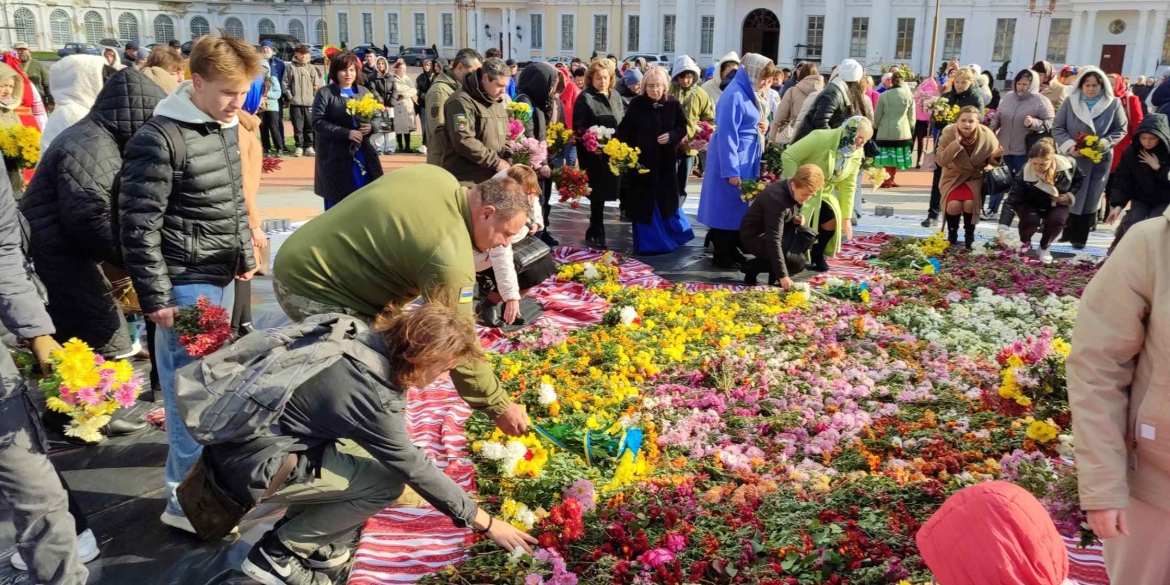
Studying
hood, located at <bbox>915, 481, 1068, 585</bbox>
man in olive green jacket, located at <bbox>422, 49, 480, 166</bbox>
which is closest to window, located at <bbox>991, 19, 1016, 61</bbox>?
man in olive green jacket, located at <bbox>422, 49, 480, 166</bbox>

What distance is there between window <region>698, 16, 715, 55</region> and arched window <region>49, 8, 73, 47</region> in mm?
44508

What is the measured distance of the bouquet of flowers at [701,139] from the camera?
8.82 m

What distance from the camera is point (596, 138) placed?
8195mm

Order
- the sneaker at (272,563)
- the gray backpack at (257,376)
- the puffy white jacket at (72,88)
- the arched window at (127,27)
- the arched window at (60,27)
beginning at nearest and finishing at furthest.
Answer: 1. the gray backpack at (257,376)
2. the sneaker at (272,563)
3. the puffy white jacket at (72,88)
4. the arched window at (60,27)
5. the arched window at (127,27)

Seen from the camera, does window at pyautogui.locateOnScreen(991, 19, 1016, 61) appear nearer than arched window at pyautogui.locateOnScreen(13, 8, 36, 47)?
Yes

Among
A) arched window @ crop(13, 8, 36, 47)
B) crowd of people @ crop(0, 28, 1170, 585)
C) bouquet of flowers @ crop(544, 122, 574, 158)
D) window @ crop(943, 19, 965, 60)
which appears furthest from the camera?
arched window @ crop(13, 8, 36, 47)

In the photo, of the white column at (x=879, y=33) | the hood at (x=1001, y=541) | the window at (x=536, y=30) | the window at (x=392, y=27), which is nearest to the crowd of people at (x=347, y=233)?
the hood at (x=1001, y=541)

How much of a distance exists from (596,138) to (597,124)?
45 cm

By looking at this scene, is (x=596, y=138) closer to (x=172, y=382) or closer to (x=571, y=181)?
(x=571, y=181)

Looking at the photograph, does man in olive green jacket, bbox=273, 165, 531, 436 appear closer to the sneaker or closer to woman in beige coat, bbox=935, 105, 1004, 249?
the sneaker

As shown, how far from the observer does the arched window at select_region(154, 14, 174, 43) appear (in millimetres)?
69375

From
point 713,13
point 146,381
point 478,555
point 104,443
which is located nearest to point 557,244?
point 146,381

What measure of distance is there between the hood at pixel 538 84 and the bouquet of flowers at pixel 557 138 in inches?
15.9

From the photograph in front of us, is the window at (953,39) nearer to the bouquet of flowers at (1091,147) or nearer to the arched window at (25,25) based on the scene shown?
the bouquet of flowers at (1091,147)
